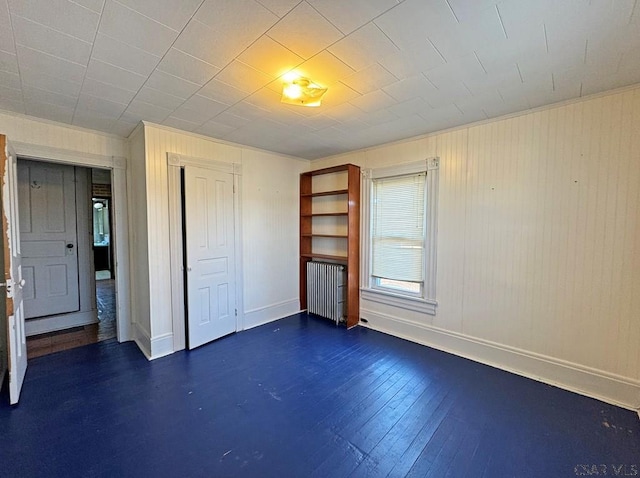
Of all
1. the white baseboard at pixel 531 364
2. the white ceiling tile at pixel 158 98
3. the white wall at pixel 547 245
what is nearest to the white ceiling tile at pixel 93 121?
the white ceiling tile at pixel 158 98

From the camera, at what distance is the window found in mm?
3305

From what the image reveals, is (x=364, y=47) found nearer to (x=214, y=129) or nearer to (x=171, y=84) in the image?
(x=171, y=84)

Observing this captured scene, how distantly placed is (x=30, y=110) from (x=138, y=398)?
2740mm

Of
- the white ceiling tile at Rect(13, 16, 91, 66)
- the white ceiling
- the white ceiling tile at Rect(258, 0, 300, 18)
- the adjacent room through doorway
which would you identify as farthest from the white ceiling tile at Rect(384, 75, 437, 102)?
the adjacent room through doorway

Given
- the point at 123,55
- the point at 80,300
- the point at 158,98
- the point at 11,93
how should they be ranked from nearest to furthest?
the point at 123,55
the point at 11,93
the point at 158,98
the point at 80,300

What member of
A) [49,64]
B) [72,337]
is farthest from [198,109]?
[72,337]

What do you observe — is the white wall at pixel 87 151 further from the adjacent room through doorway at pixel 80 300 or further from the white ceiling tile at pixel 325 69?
the white ceiling tile at pixel 325 69

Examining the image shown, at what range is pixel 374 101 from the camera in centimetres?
240

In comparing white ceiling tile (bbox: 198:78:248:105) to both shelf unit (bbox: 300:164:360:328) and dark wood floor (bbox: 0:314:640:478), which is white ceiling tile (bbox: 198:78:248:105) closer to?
shelf unit (bbox: 300:164:360:328)

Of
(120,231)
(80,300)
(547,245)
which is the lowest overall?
(80,300)

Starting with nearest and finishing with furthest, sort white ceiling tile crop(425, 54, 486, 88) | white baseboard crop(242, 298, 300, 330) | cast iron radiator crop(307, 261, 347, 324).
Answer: white ceiling tile crop(425, 54, 486, 88)
white baseboard crop(242, 298, 300, 330)
cast iron radiator crop(307, 261, 347, 324)

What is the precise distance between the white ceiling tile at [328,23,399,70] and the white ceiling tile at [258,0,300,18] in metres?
0.37

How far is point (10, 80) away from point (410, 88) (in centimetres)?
293

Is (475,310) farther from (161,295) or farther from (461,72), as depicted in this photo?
(161,295)
